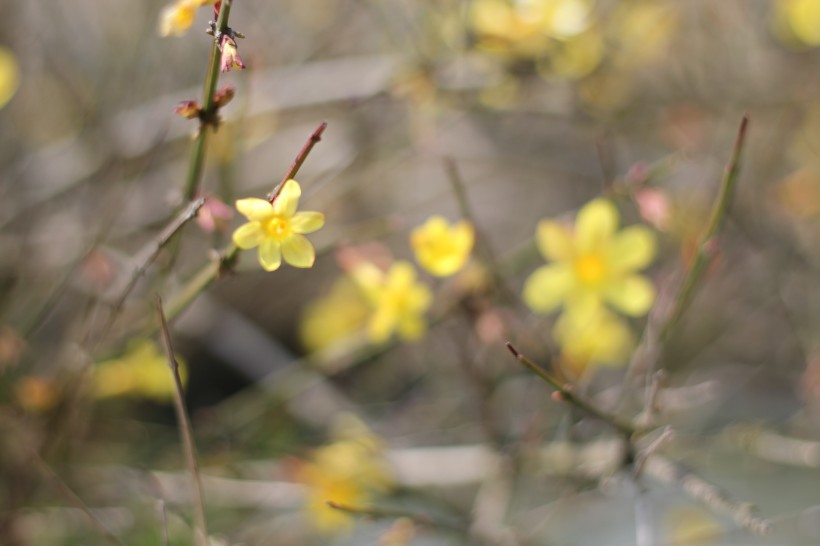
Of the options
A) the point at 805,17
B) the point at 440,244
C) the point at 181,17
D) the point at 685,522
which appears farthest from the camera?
the point at 685,522

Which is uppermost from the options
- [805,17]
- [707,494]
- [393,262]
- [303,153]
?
[805,17]

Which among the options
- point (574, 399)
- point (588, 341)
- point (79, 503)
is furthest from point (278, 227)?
point (588, 341)

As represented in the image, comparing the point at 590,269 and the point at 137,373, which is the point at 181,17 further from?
the point at 137,373

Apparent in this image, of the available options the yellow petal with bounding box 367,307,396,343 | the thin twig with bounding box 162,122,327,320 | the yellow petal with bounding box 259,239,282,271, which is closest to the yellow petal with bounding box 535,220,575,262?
the yellow petal with bounding box 367,307,396,343

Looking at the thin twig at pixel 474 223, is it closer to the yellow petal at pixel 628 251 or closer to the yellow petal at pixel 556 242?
the yellow petal at pixel 556 242

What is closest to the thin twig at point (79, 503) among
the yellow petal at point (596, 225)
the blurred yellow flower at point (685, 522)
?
the yellow petal at point (596, 225)

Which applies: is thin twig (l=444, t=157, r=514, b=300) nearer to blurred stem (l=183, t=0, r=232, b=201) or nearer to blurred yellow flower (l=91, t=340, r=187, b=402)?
blurred stem (l=183, t=0, r=232, b=201)
